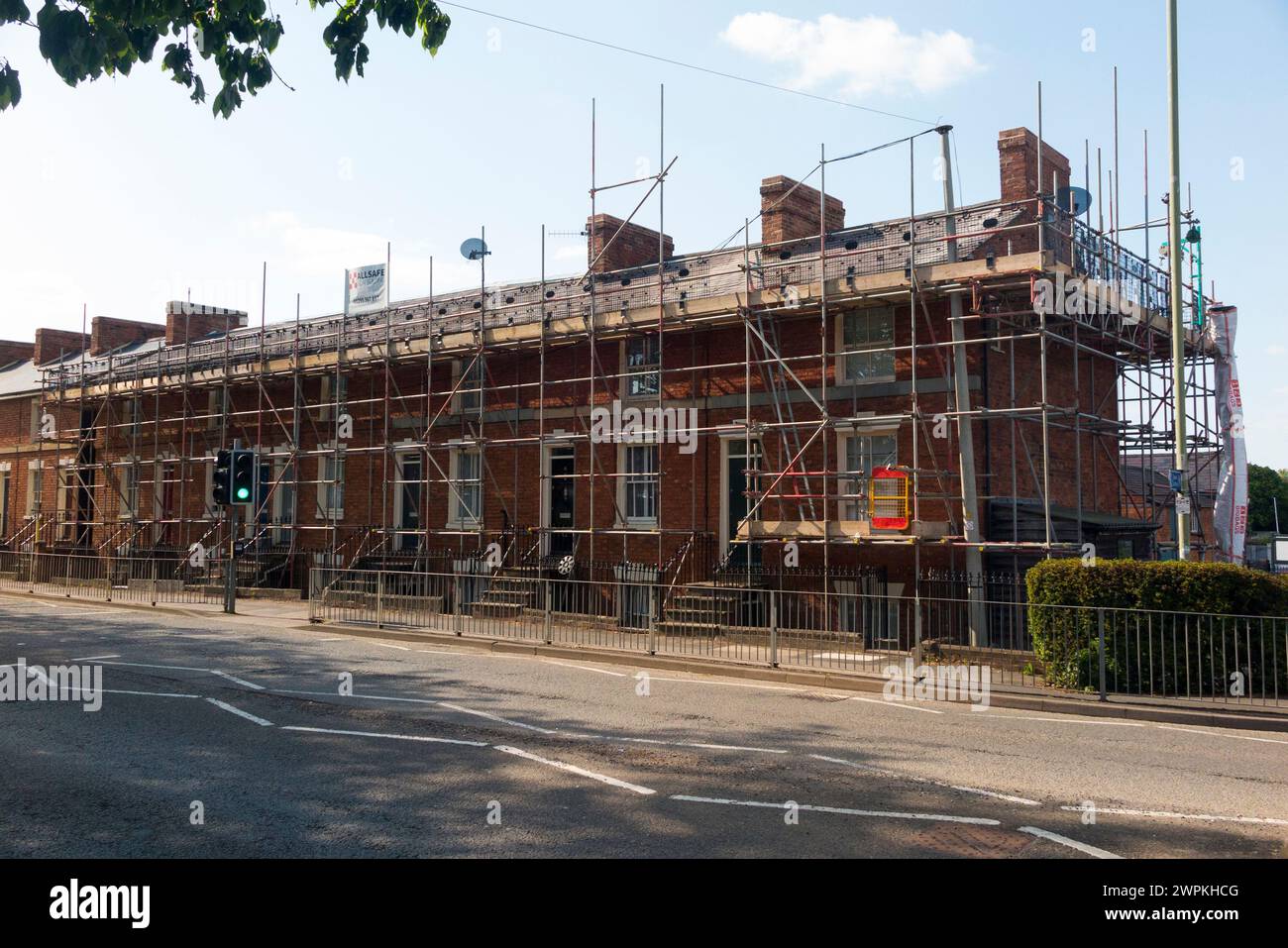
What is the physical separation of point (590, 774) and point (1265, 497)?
85286 mm

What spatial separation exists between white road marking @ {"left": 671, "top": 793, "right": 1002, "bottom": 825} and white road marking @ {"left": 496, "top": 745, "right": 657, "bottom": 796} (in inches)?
13.6

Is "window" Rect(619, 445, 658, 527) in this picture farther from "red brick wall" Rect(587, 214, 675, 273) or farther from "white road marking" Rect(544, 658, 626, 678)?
"white road marking" Rect(544, 658, 626, 678)

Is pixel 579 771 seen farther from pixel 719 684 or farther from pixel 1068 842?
pixel 719 684

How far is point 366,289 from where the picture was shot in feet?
107

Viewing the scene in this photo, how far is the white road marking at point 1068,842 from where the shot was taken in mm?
6543

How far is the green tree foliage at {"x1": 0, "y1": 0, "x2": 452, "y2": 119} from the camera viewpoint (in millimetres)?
7816

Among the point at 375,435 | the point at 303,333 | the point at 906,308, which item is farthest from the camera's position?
the point at 303,333

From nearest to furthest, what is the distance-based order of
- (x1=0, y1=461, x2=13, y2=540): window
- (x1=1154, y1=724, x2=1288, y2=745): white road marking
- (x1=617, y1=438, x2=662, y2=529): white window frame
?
(x1=1154, y1=724, x2=1288, y2=745): white road marking < (x1=617, y1=438, x2=662, y2=529): white window frame < (x1=0, y1=461, x2=13, y2=540): window

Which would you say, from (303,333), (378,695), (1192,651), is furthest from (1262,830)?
(303,333)

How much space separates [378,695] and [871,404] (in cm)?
1139

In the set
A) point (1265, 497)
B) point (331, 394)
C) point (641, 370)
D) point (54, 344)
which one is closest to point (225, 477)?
point (331, 394)

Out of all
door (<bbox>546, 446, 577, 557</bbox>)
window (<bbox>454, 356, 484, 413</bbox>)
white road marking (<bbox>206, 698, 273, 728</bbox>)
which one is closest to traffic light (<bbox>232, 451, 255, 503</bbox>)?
window (<bbox>454, 356, 484, 413</bbox>)

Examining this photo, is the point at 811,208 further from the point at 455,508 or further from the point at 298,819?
the point at 298,819

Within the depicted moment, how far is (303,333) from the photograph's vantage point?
33.0 meters
